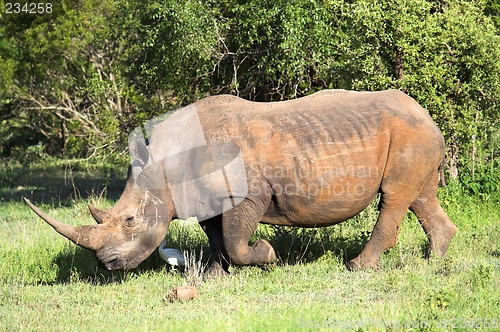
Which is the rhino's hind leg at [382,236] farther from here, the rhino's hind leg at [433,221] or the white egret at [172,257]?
the white egret at [172,257]

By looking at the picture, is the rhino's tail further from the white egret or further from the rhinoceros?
the white egret

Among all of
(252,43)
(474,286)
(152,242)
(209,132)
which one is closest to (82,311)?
(152,242)

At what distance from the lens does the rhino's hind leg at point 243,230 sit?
25.1 ft

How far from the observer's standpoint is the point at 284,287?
7.43 m

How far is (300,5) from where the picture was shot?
439 inches

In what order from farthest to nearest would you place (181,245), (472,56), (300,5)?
1. (300,5)
2. (472,56)
3. (181,245)

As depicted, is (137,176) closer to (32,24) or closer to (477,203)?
(477,203)

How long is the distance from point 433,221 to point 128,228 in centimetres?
331

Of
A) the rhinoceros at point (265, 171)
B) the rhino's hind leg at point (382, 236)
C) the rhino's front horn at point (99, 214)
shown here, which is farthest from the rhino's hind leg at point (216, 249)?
the rhino's hind leg at point (382, 236)

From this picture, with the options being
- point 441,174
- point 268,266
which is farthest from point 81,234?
point 441,174

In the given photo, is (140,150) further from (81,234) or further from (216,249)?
(216,249)

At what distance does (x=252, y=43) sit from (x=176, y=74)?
140 cm

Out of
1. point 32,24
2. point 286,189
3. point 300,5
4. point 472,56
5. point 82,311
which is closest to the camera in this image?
point 82,311

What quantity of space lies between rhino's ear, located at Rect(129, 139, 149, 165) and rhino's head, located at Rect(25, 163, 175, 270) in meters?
0.22
